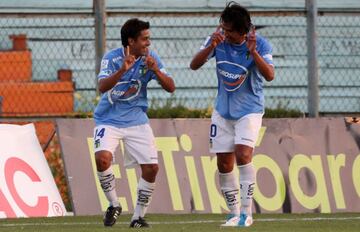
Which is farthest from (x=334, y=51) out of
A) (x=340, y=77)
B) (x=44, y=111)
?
(x=44, y=111)

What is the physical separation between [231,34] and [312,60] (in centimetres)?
421

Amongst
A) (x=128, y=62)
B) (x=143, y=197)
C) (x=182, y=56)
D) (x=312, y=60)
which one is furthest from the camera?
(x=182, y=56)

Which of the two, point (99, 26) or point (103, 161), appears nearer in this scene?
point (103, 161)

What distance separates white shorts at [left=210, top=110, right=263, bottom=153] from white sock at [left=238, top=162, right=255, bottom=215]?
211 millimetres

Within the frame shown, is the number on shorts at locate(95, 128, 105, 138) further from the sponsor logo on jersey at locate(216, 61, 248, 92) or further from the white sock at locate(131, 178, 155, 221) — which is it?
the sponsor logo on jersey at locate(216, 61, 248, 92)

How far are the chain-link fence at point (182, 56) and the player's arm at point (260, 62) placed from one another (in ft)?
13.7

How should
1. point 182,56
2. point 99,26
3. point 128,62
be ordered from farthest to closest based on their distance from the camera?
point 182,56 → point 99,26 → point 128,62

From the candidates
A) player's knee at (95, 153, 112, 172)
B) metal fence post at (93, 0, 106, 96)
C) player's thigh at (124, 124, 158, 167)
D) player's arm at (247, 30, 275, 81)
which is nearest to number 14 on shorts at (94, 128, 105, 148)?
player's knee at (95, 153, 112, 172)

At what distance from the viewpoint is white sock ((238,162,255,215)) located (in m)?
10.7

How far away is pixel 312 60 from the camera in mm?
14664

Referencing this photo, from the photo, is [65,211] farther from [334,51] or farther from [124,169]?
[334,51]

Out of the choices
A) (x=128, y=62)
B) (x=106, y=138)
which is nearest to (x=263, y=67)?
(x=128, y=62)

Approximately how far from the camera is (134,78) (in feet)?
35.8

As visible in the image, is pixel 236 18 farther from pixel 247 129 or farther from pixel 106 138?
pixel 106 138
